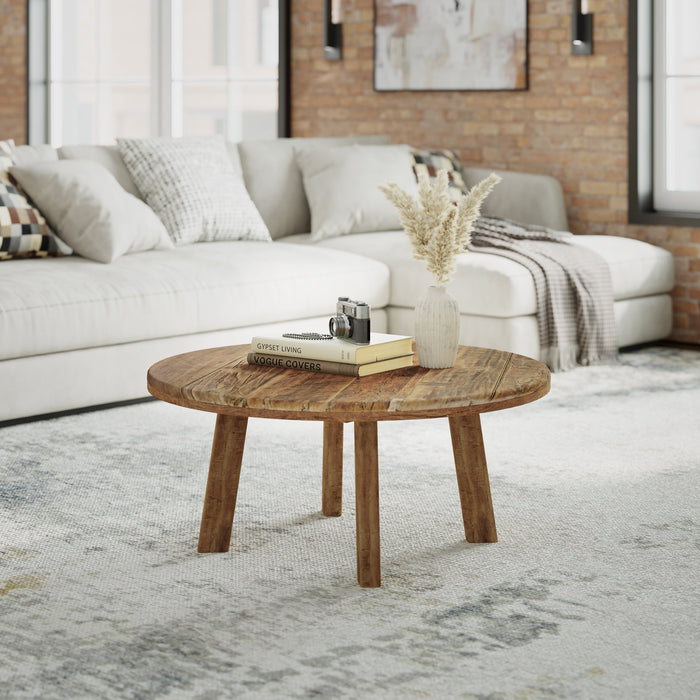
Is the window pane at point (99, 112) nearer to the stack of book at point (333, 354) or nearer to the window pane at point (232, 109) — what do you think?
the window pane at point (232, 109)

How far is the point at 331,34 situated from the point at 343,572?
16.0 ft

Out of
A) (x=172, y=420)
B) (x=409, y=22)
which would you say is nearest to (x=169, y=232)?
(x=172, y=420)

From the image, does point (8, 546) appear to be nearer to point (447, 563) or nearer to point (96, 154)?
point (447, 563)

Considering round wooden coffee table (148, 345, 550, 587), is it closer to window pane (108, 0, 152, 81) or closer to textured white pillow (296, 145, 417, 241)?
textured white pillow (296, 145, 417, 241)

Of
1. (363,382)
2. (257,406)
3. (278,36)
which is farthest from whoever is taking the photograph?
(278,36)

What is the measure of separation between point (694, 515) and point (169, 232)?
2750 millimetres

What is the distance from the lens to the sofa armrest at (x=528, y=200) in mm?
5793

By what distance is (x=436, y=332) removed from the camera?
265cm

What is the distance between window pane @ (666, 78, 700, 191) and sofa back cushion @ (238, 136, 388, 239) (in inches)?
68.6

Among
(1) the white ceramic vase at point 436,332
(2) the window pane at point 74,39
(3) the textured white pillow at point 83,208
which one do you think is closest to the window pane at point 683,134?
(3) the textured white pillow at point 83,208

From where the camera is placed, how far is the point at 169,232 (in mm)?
4926

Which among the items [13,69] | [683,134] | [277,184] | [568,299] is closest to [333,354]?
[568,299]

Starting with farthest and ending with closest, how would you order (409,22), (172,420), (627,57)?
(409,22) < (627,57) < (172,420)

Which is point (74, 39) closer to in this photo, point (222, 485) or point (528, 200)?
point (528, 200)
